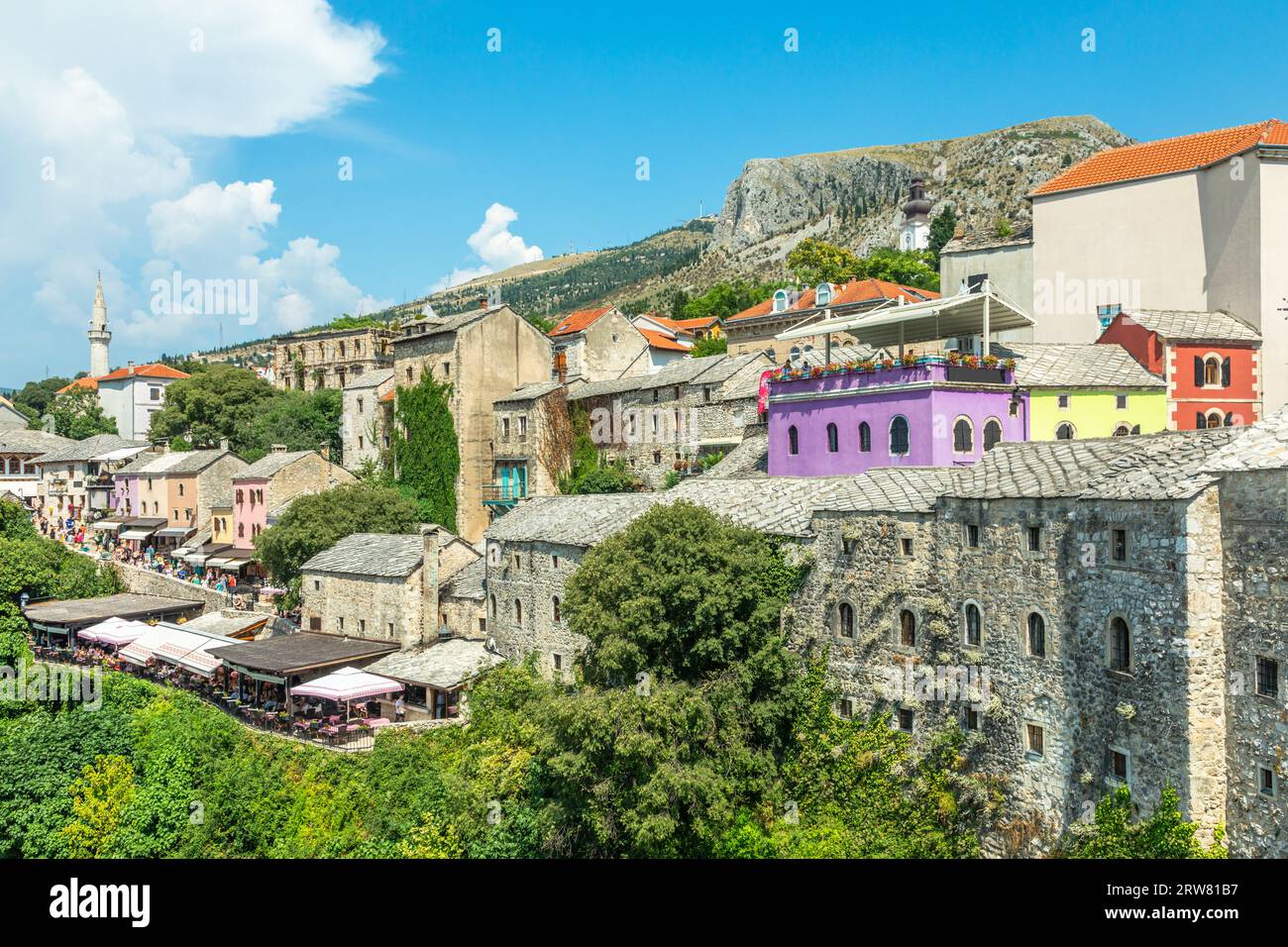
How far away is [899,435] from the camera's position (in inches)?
1051

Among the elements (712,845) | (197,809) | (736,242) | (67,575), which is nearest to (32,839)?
(197,809)

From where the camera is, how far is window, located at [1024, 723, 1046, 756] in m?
18.5

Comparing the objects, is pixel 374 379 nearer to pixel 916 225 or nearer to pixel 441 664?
pixel 441 664

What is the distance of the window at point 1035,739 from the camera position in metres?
18.5

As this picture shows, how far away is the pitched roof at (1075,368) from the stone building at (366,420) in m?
39.0

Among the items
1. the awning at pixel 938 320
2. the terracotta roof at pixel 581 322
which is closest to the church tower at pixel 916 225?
the terracotta roof at pixel 581 322

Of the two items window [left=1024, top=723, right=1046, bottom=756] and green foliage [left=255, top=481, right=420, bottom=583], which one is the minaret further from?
window [left=1024, top=723, right=1046, bottom=756]

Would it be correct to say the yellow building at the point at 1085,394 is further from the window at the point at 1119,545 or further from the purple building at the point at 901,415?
the window at the point at 1119,545

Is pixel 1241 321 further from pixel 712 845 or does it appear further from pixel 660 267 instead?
pixel 660 267

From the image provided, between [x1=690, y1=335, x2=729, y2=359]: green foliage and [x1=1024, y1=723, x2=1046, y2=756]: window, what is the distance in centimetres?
4737

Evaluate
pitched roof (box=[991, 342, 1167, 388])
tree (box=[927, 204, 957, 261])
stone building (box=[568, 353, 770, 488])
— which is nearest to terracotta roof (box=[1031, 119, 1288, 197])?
pitched roof (box=[991, 342, 1167, 388])

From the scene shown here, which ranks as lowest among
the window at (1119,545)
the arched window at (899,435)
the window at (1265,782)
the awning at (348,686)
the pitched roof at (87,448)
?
the awning at (348,686)

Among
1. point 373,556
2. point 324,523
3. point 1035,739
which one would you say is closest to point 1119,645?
point 1035,739

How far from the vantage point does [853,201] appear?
153m
